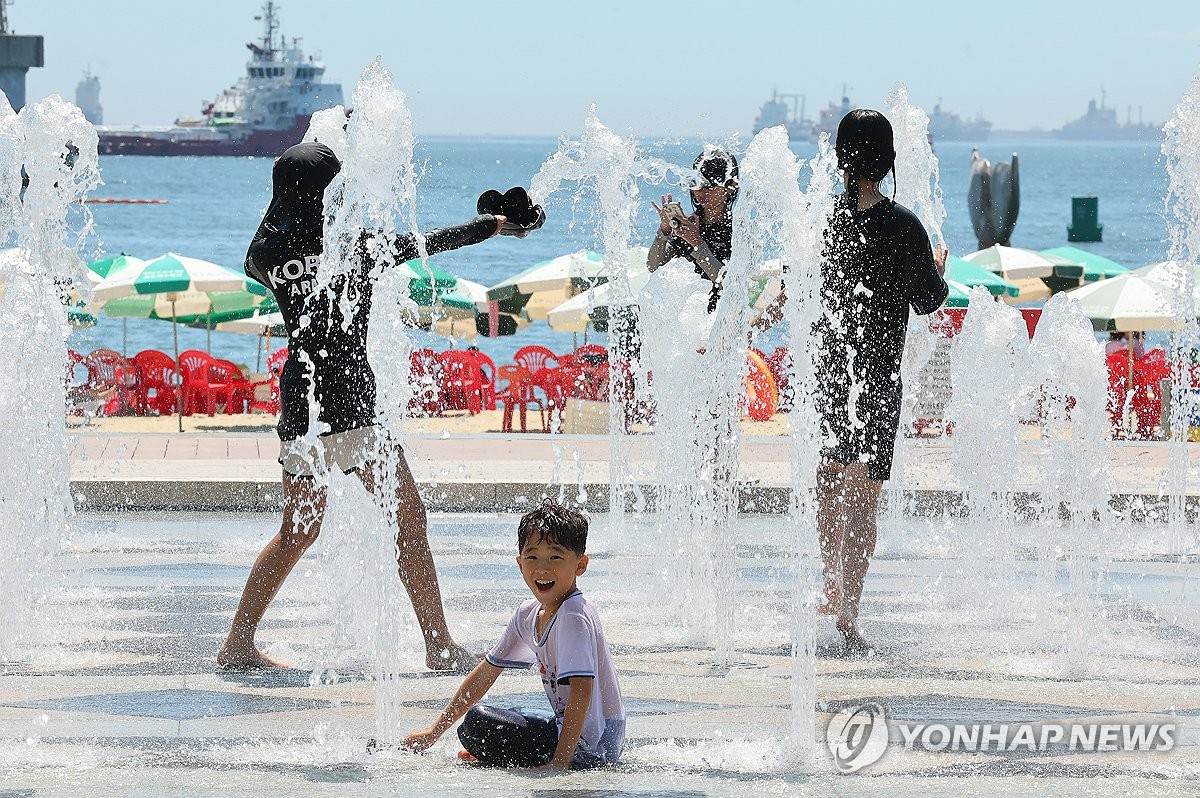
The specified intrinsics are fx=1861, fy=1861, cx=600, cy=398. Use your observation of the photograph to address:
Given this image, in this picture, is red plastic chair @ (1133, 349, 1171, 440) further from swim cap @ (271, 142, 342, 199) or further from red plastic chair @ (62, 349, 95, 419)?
swim cap @ (271, 142, 342, 199)

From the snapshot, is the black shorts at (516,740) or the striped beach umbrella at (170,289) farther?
the striped beach umbrella at (170,289)

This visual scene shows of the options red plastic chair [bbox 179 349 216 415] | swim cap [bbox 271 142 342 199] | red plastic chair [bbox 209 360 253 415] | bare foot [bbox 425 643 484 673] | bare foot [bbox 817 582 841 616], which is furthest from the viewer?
red plastic chair [bbox 209 360 253 415]

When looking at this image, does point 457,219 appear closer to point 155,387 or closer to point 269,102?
point 155,387

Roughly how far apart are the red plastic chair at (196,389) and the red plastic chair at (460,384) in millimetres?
2239

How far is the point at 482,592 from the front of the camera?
23.5ft

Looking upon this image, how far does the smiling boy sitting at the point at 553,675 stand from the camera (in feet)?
14.6

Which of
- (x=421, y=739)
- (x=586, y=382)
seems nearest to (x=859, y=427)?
(x=421, y=739)

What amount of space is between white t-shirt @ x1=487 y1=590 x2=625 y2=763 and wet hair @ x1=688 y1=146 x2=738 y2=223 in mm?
2597

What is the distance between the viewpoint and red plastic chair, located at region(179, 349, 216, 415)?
18.0m

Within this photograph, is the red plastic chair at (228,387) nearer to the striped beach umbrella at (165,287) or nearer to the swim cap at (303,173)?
the striped beach umbrella at (165,287)

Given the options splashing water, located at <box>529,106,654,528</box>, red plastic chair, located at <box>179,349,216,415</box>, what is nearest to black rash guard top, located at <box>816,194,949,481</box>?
splashing water, located at <box>529,106,654,528</box>

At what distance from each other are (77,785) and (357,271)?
1.75 metres

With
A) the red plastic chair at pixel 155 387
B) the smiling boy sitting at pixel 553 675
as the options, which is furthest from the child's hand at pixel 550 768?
the red plastic chair at pixel 155 387

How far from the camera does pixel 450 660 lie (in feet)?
18.8
